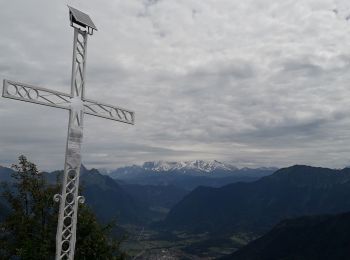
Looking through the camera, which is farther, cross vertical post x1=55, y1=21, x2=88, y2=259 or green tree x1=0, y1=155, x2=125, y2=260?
green tree x1=0, y1=155, x2=125, y2=260

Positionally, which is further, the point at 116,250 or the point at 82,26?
the point at 116,250

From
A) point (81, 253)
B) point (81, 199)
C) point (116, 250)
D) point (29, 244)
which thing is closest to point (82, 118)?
point (81, 199)

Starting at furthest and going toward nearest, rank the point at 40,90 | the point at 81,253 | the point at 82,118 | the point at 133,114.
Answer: the point at 81,253 < the point at 133,114 < the point at 82,118 < the point at 40,90

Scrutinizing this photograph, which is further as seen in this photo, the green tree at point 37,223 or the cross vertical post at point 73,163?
the green tree at point 37,223

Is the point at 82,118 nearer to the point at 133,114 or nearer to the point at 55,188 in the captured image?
the point at 133,114

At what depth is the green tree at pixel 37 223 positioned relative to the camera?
35.2 metres

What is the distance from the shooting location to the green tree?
35188 millimetres

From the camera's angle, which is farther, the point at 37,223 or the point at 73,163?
the point at 37,223

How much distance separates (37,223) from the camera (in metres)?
36.1

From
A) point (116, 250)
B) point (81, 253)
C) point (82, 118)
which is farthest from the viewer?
point (116, 250)

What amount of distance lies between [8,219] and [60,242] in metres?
16.7

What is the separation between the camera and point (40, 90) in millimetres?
21125

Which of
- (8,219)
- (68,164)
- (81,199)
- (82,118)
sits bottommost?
(8,219)

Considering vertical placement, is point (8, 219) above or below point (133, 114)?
below
